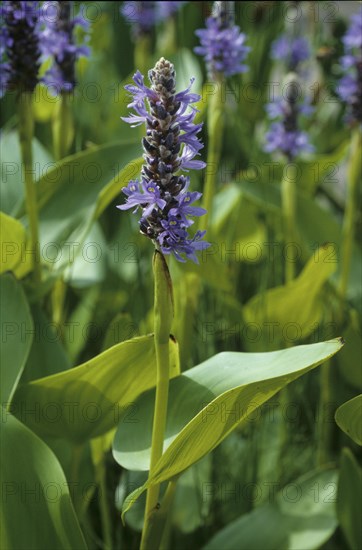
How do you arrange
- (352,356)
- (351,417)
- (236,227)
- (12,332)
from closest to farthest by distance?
(351,417)
(12,332)
(352,356)
(236,227)

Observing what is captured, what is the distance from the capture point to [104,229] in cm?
140

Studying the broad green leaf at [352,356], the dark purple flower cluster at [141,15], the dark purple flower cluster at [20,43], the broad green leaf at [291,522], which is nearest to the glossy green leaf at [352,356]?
the broad green leaf at [352,356]

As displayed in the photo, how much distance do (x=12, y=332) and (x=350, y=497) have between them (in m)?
0.41

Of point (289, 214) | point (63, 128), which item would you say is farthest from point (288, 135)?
point (63, 128)

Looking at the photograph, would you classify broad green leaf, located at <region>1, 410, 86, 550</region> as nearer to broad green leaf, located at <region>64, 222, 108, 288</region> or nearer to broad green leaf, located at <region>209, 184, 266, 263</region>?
broad green leaf, located at <region>64, 222, 108, 288</region>

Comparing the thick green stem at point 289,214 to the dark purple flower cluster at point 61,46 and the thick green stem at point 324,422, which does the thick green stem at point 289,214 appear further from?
the dark purple flower cluster at point 61,46

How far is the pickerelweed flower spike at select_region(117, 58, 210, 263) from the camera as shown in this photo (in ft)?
2.01

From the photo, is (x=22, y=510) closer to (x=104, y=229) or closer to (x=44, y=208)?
(x=44, y=208)

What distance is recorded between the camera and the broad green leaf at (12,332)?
32.0 inches

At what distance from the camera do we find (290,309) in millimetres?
1126

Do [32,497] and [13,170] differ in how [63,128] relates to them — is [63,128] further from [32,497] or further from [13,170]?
[32,497]

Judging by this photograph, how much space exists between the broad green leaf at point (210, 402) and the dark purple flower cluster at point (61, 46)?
1.45 feet

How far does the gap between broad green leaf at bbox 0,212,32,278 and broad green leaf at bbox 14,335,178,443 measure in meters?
0.20

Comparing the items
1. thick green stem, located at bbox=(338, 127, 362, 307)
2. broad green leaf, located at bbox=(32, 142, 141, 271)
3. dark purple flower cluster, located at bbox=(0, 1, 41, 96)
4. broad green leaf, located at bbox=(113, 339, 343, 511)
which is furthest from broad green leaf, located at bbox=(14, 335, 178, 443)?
thick green stem, located at bbox=(338, 127, 362, 307)
